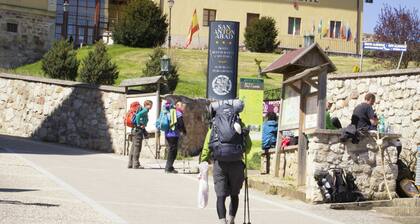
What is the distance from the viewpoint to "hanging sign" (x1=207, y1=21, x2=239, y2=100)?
25.1 metres

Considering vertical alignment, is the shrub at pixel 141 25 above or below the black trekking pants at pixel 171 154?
above

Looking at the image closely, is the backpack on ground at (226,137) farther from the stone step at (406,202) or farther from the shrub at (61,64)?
the shrub at (61,64)

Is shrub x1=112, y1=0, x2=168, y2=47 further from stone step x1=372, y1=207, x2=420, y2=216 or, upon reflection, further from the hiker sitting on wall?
stone step x1=372, y1=207, x2=420, y2=216

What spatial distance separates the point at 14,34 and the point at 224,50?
29760mm

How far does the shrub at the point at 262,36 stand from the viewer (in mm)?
54438

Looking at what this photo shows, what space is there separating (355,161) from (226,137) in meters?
4.86

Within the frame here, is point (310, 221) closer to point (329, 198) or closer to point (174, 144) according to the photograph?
point (329, 198)

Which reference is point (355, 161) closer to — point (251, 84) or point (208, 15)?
point (251, 84)

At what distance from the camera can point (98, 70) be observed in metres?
35.5

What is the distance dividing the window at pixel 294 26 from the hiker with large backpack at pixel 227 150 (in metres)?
52.4

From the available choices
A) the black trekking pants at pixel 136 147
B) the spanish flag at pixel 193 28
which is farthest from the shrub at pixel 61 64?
the spanish flag at pixel 193 28

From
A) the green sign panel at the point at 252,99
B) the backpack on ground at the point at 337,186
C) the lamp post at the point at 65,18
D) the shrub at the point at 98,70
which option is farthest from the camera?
the lamp post at the point at 65,18

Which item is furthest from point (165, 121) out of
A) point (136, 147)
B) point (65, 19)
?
point (65, 19)

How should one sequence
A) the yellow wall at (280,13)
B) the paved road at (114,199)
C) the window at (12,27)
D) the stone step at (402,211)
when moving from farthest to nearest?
1. the yellow wall at (280,13)
2. the window at (12,27)
3. the stone step at (402,211)
4. the paved road at (114,199)
